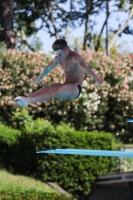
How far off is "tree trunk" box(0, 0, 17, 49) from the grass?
8.25 meters

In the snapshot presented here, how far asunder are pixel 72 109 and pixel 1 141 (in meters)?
3.65

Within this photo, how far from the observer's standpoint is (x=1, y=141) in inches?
787

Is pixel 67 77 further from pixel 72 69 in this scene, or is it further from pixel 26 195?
pixel 26 195

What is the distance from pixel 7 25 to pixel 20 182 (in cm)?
982

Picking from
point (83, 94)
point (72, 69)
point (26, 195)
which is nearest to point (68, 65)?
point (72, 69)

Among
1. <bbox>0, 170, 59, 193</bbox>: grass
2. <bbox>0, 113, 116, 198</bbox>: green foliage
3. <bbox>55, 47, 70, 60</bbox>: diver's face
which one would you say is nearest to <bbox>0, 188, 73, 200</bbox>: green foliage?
<bbox>0, 170, 59, 193</bbox>: grass

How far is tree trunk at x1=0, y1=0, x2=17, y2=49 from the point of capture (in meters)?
26.1

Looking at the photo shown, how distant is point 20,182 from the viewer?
58.4ft

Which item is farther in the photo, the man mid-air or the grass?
the grass

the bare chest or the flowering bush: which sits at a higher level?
the bare chest

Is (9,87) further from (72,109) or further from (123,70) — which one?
(123,70)

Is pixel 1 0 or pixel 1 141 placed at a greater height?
pixel 1 0

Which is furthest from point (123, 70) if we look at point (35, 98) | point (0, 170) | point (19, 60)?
point (35, 98)

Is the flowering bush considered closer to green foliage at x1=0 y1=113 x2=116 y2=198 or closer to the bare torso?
green foliage at x1=0 y1=113 x2=116 y2=198
